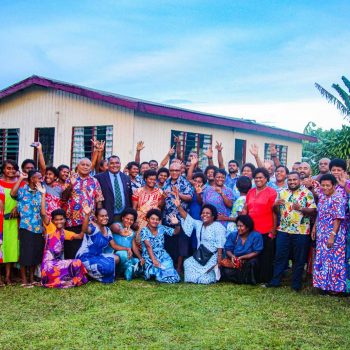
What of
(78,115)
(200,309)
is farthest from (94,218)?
(78,115)

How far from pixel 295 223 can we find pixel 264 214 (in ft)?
1.63

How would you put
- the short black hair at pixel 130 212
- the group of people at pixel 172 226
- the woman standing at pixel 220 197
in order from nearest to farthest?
the group of people at pixel 172 226, the short black hair at pixel 130 212, the woman standing at pixel 220 197

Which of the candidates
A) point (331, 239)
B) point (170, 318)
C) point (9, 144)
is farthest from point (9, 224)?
point (9, 144)

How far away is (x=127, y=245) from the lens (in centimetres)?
705

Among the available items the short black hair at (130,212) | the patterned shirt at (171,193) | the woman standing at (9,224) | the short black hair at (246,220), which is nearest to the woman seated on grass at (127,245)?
the short black hair at (130,212)

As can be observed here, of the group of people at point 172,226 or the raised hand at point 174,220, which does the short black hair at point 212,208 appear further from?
the raised hand at point 174,220

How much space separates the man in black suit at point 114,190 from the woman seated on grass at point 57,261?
0.73 meters

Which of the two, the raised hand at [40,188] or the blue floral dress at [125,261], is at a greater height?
the raised hand at [40,188]

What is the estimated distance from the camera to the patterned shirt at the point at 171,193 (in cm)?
723

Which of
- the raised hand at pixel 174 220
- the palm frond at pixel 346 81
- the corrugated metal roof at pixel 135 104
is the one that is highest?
the palm frond at pixel 346 81

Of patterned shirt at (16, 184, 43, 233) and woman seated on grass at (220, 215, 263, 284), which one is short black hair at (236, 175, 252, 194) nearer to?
woman seated on grass at (220, 215, 263, 284)

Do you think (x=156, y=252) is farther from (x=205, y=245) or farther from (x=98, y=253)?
(x=98, y=253)

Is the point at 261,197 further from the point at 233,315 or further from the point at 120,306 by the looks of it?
the point at 120,306

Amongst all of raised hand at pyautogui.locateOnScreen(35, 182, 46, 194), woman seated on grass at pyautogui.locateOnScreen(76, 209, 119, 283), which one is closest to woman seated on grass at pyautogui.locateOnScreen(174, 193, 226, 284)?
woman seated on grass at pyautogui.locateOnScreen(76, 209, 119, 283)
